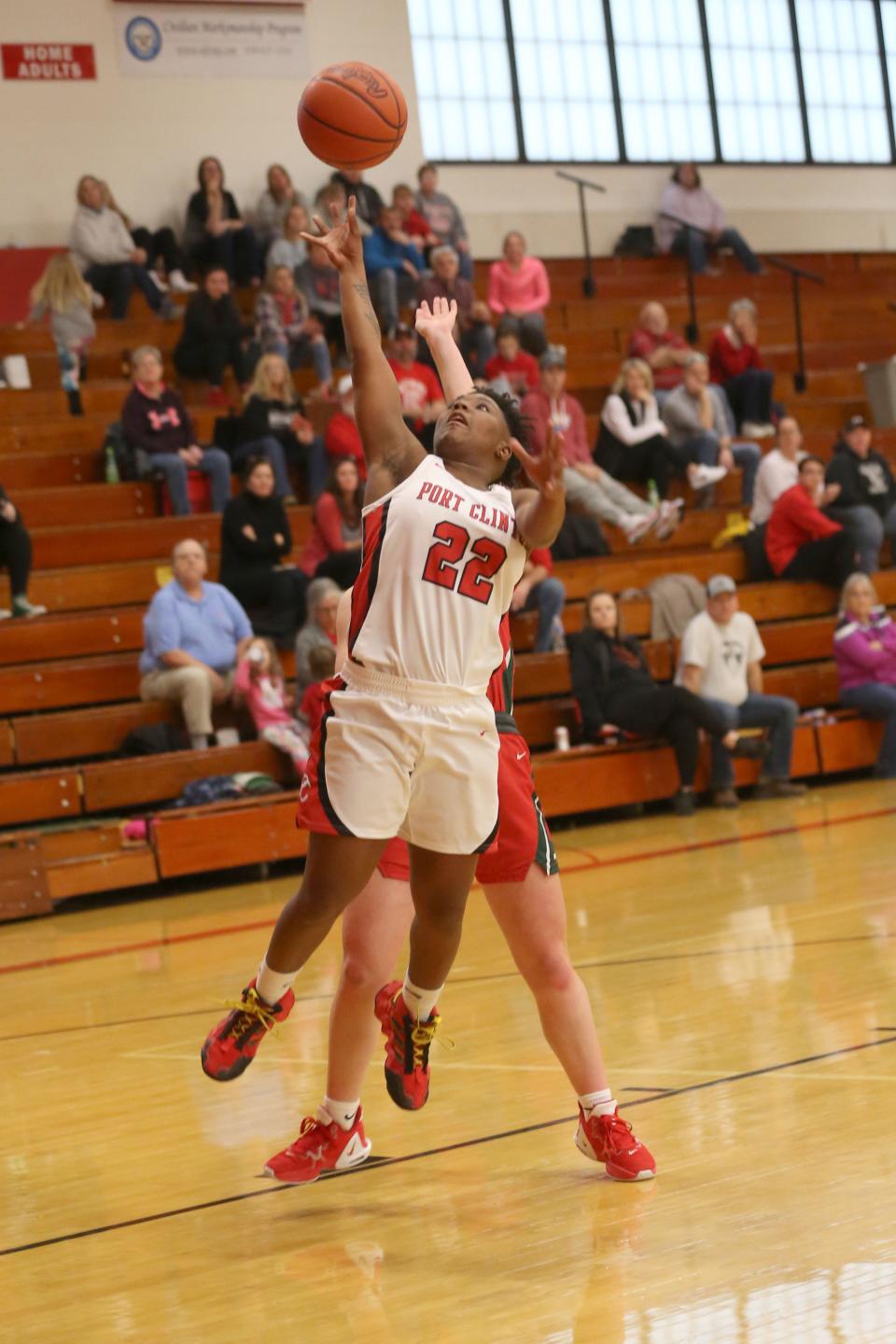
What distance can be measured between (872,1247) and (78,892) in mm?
7022

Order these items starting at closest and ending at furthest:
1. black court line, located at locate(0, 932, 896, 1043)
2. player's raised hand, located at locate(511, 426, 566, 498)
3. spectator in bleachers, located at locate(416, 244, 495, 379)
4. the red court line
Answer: player's raised hand, located at locate(511, 426, 566, 498), black court line, located at locate(0, 932, 896, 1043), the red court line, spectator in bleachers, located at locate(416, 244, 495, 379)

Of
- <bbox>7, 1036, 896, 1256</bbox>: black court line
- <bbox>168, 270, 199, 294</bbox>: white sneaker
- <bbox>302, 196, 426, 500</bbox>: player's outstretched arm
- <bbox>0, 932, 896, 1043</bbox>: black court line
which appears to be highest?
<bbox>168, 270, 199, 294</bbox>: white sneaker

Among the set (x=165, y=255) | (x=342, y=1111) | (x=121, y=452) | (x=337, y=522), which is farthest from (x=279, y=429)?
(x=342, y=1111)

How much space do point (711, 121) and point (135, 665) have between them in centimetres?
1150

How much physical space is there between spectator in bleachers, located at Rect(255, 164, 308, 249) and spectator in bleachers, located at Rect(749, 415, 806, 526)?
181 inches

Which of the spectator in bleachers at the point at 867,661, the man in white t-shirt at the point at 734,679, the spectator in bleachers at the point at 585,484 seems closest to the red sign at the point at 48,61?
the spectator in bleachers at the point at 585,484

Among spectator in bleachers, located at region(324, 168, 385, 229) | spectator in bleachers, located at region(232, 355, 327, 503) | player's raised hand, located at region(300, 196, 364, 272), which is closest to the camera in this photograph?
player's raised hand, located at region(300, 196, 364, 272)

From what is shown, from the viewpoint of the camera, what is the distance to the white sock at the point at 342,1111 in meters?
4.06

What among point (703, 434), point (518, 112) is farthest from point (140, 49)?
point (703, 434)

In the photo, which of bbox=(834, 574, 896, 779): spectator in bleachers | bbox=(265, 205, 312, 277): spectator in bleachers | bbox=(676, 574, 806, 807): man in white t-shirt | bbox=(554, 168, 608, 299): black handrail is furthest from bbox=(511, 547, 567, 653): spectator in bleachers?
bbox=(554, 168, 608, 299): black handrail

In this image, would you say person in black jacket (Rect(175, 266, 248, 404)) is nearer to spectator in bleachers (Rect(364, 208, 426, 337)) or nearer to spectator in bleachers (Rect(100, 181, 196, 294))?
spectator in bleachers (Rect(100, 181, 196, 294))

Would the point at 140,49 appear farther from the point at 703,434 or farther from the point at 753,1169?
the point at 753,1169

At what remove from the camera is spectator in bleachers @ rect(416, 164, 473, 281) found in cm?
1585

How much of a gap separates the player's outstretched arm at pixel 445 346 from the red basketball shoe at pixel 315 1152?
5.63 feet
